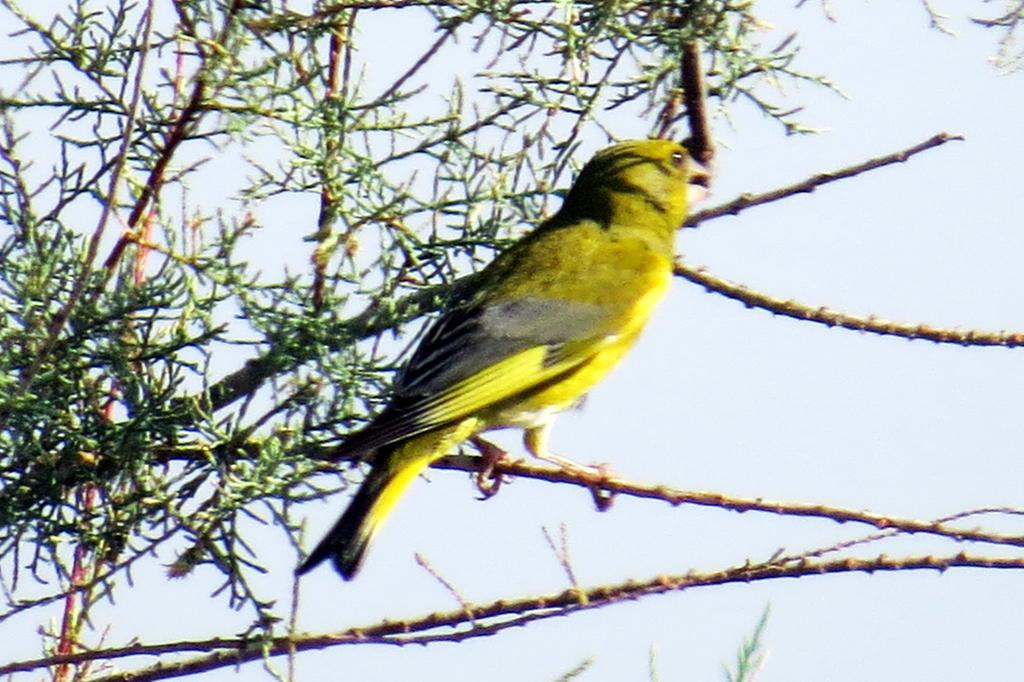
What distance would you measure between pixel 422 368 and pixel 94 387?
2.70 feet

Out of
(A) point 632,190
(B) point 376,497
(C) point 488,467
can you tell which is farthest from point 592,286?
(B) point 376,497

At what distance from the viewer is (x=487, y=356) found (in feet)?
12.8

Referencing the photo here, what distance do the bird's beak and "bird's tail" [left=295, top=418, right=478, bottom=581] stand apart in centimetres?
110

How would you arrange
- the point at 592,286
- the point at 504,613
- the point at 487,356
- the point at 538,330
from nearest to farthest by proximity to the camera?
the point at 504,613 < the point at 487,356 < the point at 538,330 < the point at 592,286

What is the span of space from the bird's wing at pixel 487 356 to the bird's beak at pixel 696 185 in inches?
18.0

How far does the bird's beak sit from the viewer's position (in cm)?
436

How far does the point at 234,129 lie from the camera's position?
2625mm

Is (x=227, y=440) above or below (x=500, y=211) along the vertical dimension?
below

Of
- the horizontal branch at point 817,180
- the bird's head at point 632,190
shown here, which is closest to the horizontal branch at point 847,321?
the horizontal branch at point 817,180

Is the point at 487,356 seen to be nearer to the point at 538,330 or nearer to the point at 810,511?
the point at 538,330

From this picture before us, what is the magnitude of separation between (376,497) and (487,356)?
2.34 ft

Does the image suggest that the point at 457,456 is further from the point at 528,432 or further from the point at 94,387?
the point at 94,387

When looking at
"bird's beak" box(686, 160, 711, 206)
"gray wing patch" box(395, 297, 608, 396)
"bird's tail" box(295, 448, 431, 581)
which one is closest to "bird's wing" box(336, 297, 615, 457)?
"gray wing patch" box(395, 297, 608, 396)

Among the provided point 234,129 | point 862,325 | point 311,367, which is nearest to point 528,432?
point 862,325
